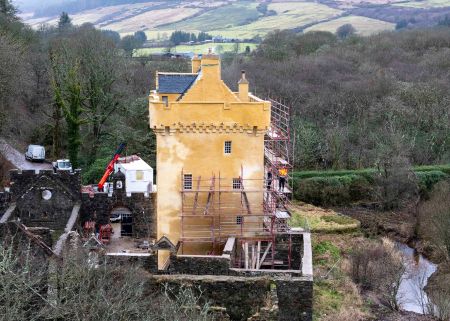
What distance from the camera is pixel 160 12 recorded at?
114m

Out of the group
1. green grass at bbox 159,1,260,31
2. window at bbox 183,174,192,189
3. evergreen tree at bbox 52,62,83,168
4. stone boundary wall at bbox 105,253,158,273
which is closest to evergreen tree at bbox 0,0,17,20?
evergreen tree at bbox 52,62,83,168

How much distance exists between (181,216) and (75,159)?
1916cm

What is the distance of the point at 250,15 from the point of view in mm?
110750

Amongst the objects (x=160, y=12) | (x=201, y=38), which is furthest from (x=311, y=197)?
(x=160, y=12)

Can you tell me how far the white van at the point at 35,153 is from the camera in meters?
41.7

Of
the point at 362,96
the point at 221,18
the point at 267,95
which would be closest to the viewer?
the point at 267,95

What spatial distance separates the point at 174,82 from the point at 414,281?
14.3 metres

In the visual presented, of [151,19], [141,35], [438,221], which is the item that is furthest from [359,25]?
[438,221]

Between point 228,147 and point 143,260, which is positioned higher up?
point 228,147

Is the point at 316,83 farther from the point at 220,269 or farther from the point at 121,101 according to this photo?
the point at 220,269

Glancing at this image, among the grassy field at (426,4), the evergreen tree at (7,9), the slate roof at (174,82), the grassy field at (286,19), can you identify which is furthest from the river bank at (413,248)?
the grassy field at (426,4)

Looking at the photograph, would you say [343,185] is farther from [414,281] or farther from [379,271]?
[379,271]

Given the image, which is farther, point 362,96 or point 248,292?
point 362,96

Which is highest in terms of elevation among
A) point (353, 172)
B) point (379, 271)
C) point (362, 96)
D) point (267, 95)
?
point (267, 95)
